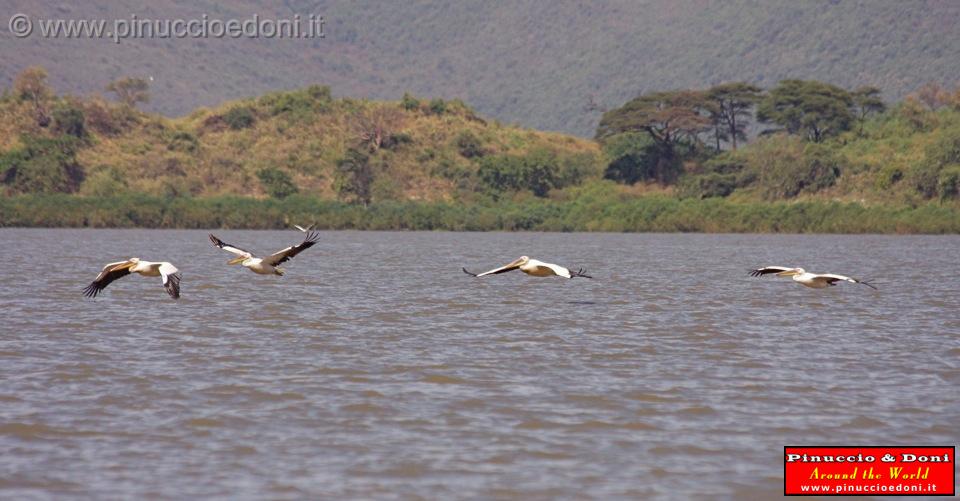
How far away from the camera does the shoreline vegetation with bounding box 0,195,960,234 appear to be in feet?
181

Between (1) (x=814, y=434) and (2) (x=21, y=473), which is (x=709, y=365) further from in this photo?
(2) (x=21, y=473)

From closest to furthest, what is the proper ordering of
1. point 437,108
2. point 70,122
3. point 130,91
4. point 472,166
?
1. point 472,166
2. point 70,122
3. point 437,108
4. point 130,91

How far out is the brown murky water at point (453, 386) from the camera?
9.03 metres

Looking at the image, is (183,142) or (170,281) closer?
(170,281)

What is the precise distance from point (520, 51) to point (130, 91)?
64004mm

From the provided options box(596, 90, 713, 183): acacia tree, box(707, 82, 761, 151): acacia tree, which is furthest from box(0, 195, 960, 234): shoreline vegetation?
box(707, 82, 761, 151): acacia tree

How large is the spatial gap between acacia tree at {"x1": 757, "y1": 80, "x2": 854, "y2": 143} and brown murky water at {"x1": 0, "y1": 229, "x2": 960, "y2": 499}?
55.7 meters

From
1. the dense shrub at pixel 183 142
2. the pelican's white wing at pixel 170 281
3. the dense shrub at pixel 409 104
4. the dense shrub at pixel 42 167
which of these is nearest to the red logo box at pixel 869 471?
the pelican's white wing at pixel 170 281

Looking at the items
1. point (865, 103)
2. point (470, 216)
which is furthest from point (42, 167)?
point (865, 103)

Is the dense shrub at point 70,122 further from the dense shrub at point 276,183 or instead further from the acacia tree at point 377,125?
the acacia tree at point 377,125

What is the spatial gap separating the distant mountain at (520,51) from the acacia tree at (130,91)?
120ft

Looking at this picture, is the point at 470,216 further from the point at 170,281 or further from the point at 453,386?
the point at 453,386

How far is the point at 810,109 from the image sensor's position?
7831 centimetres

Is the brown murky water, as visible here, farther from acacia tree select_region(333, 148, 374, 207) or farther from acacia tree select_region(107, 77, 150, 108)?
acacia tree select_region(107, 77, 150, 108)
